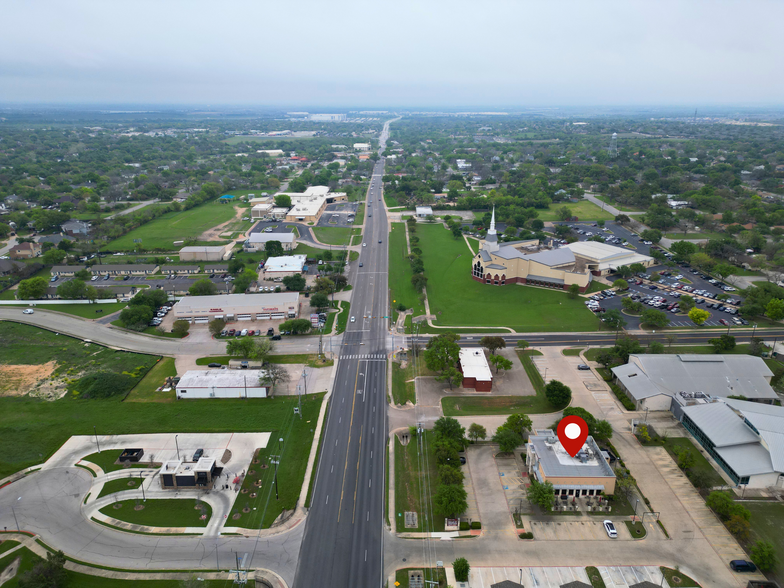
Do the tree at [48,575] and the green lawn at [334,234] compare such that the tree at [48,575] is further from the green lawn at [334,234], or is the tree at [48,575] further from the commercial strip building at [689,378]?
the green lawn at [334,234]

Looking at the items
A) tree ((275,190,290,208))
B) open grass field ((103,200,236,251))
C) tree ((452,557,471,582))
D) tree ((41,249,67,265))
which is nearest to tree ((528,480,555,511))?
tree ((452,557,471,582))

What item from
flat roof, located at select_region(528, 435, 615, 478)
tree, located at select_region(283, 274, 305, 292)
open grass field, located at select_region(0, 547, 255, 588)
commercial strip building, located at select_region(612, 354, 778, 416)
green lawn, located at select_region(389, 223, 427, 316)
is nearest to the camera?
open grass field, located at select_region(0, 547, 255, 588)

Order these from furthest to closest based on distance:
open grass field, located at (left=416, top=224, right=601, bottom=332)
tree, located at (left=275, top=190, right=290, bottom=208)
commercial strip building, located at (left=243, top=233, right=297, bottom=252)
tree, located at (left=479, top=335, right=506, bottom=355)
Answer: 1. tree, located at (left=275, top=190, right=290, bottom=208)
2. commercial strip building, located at (left=243, top=233, right=297, bottom=252)
3. open grass field, located at (left=416, top=224, right=601, bottom=332)
4. tree, located at (left=479, top=335, right=506, bottom=355)

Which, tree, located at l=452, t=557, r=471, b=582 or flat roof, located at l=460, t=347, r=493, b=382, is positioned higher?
flat roof, located at l=460, t=347, r=493, b=382

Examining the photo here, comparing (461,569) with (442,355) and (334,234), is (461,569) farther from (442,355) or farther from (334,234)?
(334,234)

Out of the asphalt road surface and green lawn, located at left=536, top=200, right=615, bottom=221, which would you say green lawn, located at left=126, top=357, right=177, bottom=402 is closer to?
the asphalt road surface

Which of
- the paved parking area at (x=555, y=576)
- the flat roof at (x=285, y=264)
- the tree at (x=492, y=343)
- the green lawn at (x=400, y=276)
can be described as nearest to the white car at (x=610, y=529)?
the paved parking area at (x=555, y=576)
